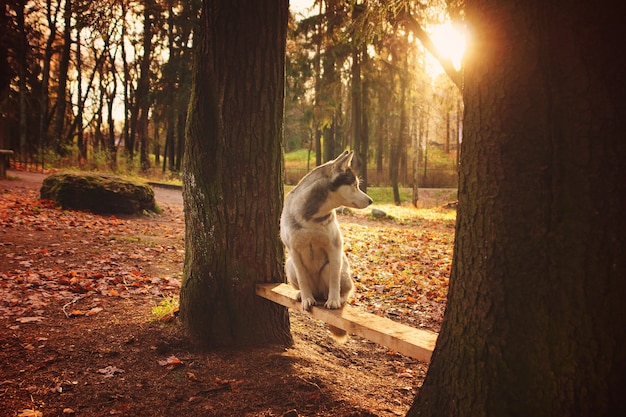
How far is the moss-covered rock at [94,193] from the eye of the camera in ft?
37.9

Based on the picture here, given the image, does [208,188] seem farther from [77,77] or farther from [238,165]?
[77,77]

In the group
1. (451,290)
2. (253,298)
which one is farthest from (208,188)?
(451,290)

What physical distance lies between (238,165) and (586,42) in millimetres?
3454

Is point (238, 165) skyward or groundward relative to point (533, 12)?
groundward

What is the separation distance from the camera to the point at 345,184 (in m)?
4.34

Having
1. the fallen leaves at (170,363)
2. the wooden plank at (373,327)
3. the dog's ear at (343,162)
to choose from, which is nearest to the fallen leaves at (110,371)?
the fallen leaves at (170,363)

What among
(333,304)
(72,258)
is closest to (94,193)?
(72,258)

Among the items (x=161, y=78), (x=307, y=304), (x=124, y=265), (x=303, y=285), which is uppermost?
(x=161, y=78)

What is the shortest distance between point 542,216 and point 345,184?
2281 millimetres

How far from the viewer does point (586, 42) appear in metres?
2.11

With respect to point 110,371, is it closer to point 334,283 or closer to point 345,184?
point 334,283

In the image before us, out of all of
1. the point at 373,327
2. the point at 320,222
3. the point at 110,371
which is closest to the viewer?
the point at 373,327

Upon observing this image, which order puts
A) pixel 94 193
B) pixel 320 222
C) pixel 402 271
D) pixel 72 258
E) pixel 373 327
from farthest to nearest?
pixel 94 193, pixel 402 271, pixel 72 258, pixel 320 222, pixel 373 327

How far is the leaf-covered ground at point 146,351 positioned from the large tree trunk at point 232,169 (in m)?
0.38
